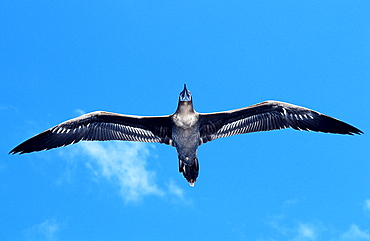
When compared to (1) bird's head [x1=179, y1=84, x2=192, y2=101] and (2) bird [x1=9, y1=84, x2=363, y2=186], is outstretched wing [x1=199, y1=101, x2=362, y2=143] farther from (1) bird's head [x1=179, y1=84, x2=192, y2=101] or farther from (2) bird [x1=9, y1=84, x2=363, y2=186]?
(1) bird's head [x1=179, y1=84, x2=192, y2=101]

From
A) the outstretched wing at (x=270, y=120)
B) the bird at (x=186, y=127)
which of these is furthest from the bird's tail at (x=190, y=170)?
the outstretched wing at (x=270, y=120)

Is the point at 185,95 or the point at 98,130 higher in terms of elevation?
the point at 98,130

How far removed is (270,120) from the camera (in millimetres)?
13758

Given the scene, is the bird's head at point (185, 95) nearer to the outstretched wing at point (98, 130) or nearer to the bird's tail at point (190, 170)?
the outstretched wing at point (98, 130)

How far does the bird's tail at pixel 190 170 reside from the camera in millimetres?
13555

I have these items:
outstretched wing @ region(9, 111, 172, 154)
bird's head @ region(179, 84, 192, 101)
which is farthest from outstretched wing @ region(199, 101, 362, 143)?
outstretched wing @ region(9, 111, 172, 154)

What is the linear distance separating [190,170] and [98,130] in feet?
11.8

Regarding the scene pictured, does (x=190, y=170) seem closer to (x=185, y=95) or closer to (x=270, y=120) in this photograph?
(x=185, y=95)

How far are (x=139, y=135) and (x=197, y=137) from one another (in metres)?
2.26

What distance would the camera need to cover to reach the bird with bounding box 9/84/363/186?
13.3 m

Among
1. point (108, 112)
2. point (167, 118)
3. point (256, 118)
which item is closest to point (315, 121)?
point (256, 118)

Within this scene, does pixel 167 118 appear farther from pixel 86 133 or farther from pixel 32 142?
pixel 32 142

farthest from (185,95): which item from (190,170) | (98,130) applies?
(98,130)

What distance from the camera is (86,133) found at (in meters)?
14.0
